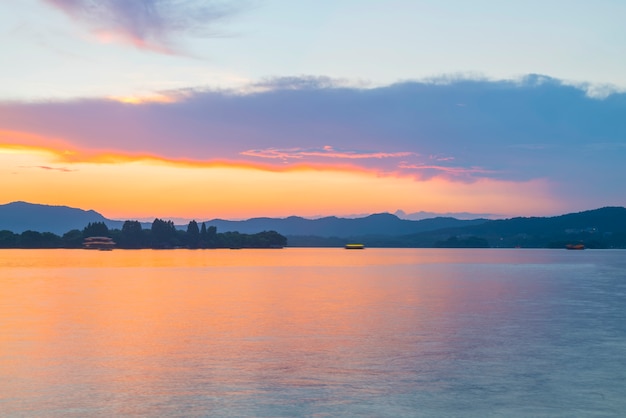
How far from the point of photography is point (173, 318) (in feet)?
156

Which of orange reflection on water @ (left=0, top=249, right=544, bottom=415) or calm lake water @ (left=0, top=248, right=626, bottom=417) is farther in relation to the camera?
orange reflection on water @ (left=0, top=249, right=544, bottom=415)

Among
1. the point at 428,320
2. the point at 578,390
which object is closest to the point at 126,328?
the point at 428,320

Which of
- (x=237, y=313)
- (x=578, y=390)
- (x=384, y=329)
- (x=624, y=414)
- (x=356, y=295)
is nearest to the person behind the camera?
(x=624, y=414)

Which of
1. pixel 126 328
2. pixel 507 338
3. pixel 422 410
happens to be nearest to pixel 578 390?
pixel 422 410

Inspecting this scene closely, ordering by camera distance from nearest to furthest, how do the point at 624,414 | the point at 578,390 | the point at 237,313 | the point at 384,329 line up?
the point at 624,414 → the point at 578,390 → the point at 384,329 → the point at 237,313

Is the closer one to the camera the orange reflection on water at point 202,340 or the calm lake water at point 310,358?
the calm lake water at point 310,358

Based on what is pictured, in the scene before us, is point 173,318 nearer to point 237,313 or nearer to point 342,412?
point 237,313

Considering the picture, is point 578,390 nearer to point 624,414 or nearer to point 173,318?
point 624,414

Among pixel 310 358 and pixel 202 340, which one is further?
pixel 202 340

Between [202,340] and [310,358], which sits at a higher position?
[202,340]

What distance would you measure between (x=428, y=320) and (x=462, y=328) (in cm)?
463

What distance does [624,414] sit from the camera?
22.5 m

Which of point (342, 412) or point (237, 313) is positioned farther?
point (237, 313)

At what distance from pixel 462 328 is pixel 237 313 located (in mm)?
17041
